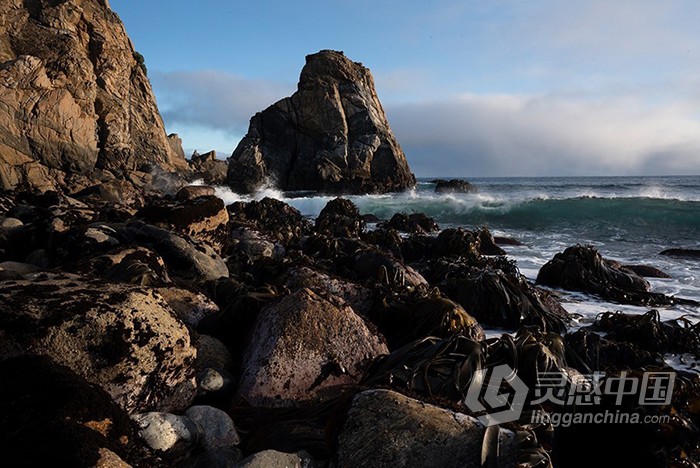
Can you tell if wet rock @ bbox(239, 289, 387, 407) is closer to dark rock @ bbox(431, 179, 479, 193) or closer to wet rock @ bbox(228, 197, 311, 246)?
wet rock @ bbox(228, 197, 311, 246)

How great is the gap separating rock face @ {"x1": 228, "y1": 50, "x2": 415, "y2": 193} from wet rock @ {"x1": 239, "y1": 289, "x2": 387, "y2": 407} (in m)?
37.2

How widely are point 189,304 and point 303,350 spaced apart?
1.24 metres

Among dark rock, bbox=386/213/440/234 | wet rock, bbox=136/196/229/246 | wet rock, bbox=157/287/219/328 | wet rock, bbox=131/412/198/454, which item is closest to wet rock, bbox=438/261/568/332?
wet rock, bbox=157/287/219/328

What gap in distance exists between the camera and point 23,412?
1.53m

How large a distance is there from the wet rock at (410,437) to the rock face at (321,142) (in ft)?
126

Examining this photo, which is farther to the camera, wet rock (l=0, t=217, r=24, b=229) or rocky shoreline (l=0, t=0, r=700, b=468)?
wet rock (l=0, t=217, r=24, b=229)

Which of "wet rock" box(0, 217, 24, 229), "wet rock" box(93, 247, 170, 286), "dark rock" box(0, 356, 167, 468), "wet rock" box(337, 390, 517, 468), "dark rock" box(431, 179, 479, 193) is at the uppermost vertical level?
"dark rock" box(431, 179, 479, 193)

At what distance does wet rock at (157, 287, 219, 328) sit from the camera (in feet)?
11.8

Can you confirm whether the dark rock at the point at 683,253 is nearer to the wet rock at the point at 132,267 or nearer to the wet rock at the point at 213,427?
the wet rock at the point at 132,267

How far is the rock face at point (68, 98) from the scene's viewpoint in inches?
744

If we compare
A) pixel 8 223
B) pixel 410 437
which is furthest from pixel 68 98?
pixel 410 437

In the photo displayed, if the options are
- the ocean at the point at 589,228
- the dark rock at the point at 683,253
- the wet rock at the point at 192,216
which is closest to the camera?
the wet rock at the point at 192,216

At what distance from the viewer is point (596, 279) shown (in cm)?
725

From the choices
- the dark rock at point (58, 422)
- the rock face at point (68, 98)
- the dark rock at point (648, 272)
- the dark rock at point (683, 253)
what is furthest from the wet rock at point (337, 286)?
the rock face at point (68, 98)
